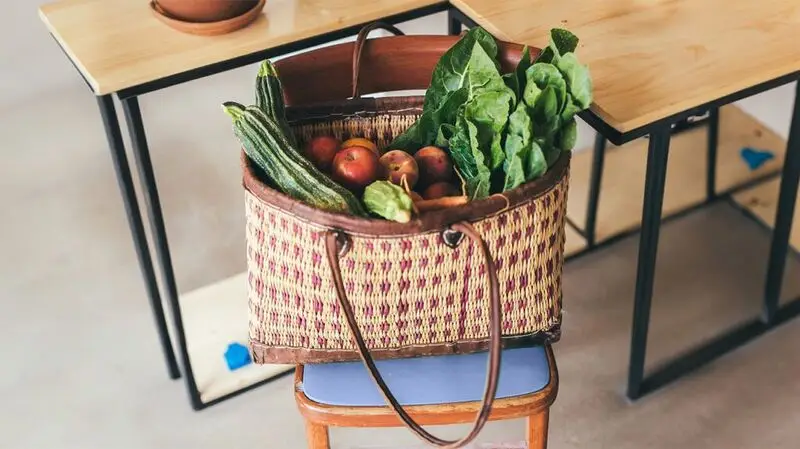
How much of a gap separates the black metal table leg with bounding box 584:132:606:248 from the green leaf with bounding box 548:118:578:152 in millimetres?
779

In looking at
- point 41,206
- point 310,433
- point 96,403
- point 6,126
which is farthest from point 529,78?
point 6,126

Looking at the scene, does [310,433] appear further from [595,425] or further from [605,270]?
[605,270]

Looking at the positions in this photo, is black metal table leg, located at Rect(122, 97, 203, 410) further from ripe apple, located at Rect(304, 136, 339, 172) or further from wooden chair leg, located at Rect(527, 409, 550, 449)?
wooden chair leg, located at Rect(527, 409, 550, 449)

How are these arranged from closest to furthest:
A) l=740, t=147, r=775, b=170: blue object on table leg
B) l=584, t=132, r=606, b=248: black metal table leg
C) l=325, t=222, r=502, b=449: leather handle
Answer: l=325, t=222, r=502, b=449: leather handle < l=584, t=132, r=606, b=248: black metal table leg < l=740, t=147, r=775, b=170: blue object on table leg

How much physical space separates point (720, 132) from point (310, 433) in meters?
1.56

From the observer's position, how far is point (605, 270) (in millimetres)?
2014

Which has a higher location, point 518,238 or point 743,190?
point 518,238

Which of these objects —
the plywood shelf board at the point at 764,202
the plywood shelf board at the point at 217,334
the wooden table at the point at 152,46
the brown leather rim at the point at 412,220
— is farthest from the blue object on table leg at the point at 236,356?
the plywood shelf board at the point at 764,202

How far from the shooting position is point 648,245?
1.48m

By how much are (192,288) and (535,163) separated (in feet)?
3.73

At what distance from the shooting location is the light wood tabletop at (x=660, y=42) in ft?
4.18

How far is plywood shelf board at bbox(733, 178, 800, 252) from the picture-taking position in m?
2.10

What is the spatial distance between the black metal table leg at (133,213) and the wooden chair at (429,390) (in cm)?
46

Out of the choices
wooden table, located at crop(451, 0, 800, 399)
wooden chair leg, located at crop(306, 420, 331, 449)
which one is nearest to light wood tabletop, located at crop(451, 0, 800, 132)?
wooden table, located at crop(451, 0, 800, 399)
